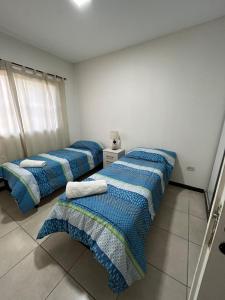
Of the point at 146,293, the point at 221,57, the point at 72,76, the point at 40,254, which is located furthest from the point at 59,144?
the point at 221,57

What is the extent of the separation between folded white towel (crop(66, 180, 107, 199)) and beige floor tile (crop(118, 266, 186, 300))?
2.67 feet

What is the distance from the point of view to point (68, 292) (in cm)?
Answer: 108

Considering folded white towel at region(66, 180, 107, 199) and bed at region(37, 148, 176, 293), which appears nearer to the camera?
bed at region(37, 148, 176, 293)

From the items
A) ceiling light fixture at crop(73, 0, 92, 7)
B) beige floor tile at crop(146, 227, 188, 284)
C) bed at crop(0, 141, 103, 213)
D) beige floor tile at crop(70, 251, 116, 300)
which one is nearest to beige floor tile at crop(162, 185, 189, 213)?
beige floor tile at crop(146, 227, 188, 284)

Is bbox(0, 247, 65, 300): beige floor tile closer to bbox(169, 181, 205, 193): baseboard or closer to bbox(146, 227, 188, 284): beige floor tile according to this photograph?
bbox(146, 227, 188, 284): beige floor tile

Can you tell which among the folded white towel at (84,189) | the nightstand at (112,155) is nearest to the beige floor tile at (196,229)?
the folded white towel at (84,189)

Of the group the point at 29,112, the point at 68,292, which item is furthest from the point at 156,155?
the point at 29,112

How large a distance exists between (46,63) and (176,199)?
11.9 feet

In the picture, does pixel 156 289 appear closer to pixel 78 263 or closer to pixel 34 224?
pixel 78 263

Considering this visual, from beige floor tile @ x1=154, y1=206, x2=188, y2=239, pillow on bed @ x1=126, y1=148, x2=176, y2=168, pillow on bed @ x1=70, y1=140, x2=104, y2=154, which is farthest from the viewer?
pillow on bed @ x1=70, y1=140, x2=104, y2=154

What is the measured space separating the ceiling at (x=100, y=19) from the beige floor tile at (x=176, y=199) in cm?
262

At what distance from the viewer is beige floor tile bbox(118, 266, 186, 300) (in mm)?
1052

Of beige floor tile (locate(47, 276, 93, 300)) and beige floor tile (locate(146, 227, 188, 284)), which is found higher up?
beige floor tile (locate(146, 227, 188, 284))

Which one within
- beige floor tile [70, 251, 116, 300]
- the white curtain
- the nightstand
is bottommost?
beige floor tile [70, 251, 116, 300]
